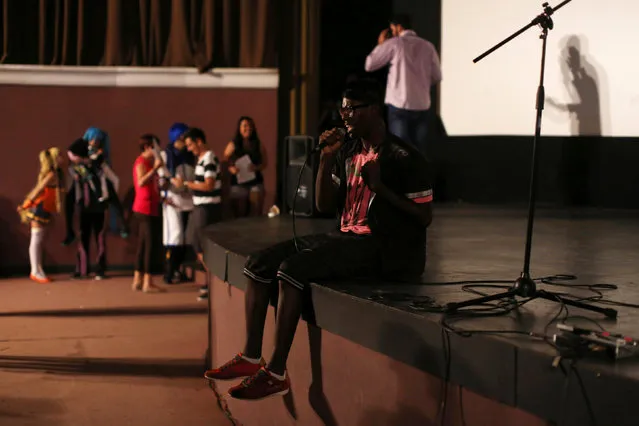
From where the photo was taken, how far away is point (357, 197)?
133 inches

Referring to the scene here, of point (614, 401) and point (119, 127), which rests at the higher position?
point (119, 127)

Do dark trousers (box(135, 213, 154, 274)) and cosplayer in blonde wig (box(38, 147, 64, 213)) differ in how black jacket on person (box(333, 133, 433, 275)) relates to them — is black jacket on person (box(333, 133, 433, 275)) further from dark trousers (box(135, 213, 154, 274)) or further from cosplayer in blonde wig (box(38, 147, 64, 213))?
cosplayer in blonde wig (box(38, 147, 64, 213))

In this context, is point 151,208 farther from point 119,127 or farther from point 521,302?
point 521,302

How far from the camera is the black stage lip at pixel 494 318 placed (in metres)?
2.07

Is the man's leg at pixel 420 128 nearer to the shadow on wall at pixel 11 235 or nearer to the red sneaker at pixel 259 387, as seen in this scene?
the red sneaker at pixel 259 387

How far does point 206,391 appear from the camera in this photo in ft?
15.3

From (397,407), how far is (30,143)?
260 inches

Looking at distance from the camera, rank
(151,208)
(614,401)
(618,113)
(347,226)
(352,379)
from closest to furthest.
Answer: (614,401) → (352,379) → (347,226) → (618,113) → (151,208)

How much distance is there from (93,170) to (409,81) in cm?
315

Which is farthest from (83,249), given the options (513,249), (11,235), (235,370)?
(235,370)

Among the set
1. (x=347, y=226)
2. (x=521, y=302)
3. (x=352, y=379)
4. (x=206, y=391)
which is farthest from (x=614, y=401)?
(x=206, y=391)

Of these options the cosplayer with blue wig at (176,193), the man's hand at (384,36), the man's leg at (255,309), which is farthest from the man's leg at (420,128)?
the man's leg at (255,309)

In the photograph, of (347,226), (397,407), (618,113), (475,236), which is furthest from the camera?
(618,113)

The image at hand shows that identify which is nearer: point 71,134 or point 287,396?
point 287,396
